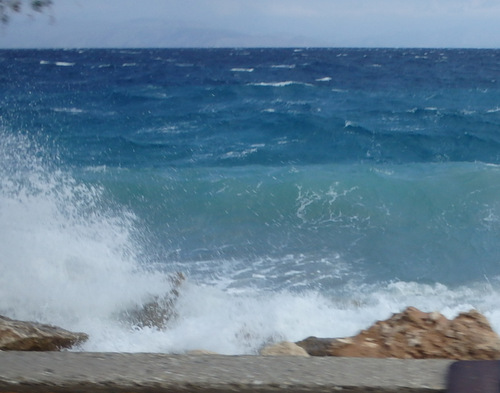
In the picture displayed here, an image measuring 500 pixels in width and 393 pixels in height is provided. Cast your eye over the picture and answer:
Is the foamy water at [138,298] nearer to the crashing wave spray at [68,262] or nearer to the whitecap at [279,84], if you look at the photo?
the crashing wave spray at [68,262]

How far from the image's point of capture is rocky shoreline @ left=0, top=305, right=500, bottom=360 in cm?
402

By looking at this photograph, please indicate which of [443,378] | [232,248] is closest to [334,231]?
[232,248]

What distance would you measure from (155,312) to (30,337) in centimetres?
192

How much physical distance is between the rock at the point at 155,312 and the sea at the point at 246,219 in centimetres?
4

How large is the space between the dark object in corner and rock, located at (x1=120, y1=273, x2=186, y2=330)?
3.76 meters

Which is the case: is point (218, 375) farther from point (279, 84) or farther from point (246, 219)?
point (279, 84)

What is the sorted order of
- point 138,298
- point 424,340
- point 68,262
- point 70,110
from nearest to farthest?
point 424,340
point 138,298
point 68,262
point 70,110

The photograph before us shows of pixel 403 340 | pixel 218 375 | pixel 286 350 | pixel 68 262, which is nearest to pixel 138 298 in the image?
pixel 68 262

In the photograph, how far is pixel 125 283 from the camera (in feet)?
24.3

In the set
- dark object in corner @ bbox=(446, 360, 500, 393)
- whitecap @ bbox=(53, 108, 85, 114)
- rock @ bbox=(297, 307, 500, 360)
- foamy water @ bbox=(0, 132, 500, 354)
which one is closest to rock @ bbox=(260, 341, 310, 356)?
rock @ bbox=(297, 307, 500, 360)

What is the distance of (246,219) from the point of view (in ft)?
35.9

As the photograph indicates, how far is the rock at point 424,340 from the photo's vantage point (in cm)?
401

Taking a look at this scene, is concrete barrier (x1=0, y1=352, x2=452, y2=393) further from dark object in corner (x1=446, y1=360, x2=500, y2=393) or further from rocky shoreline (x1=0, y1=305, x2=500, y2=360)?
rocky shoreline (x1=0, y1=305, x2=500, y2=360)

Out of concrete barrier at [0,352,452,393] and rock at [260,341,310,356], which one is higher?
rock at [260,341,310,356]
